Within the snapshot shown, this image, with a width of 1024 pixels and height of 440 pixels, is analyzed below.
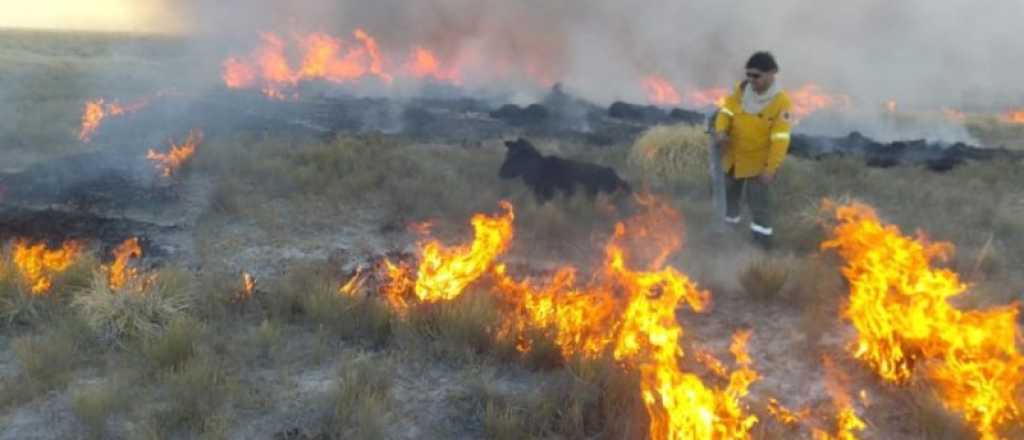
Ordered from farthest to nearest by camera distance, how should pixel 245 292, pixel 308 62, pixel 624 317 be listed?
1. pixel 308 62
2. pixel 245 292
3. pixel 624 317

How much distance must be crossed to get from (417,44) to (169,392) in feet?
108

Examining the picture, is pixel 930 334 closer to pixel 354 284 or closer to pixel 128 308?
pixel 354 284

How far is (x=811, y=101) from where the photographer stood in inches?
1073

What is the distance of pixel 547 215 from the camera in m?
8.70

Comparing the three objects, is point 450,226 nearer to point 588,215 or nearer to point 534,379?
point 588,215

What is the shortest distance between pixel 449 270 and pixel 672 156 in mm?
7209

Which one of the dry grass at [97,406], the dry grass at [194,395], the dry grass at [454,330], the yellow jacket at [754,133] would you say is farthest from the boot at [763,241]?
the dry grass at [97,406]

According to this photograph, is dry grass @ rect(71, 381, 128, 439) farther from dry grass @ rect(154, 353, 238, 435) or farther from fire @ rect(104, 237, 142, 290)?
fire @ rect(104, 237, 142, 290)

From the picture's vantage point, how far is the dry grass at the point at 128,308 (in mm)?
5137

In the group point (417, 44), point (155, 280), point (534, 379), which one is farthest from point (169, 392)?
point (417, 44)

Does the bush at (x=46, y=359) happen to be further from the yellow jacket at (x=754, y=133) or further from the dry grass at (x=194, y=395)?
the yellow jacket at (x=754, y=133)

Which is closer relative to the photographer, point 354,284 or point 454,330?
point 454,330

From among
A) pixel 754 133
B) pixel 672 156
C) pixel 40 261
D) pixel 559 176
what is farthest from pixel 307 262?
pixel 672 156

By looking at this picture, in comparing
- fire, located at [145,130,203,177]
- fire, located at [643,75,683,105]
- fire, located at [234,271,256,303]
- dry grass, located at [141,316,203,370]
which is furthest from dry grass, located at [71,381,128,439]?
fire, located at [643,75,683,105]
